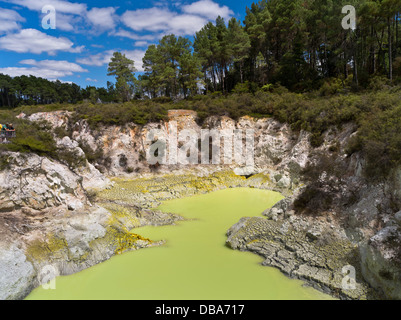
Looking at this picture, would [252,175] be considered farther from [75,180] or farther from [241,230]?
[75,180]

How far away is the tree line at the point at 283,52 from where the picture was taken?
25.2 m

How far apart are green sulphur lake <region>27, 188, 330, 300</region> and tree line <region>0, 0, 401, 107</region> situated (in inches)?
918

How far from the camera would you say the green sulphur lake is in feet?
24.5

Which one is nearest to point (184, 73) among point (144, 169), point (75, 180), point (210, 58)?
point (210, 58)

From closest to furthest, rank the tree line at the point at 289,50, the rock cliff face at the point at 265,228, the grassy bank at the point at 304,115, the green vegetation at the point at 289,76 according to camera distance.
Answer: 1. the rock cliff face at the point at 265,228
2. the grassy bank at the point at 304,115
3. the green vegetation at the point at 289,76
4. the tree line at the point at 289,50

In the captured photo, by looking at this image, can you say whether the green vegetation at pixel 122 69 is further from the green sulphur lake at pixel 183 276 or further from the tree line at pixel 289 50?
the green sulphur lake at pixel 183 276

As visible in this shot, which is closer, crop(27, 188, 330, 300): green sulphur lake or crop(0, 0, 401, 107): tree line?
crop(27, 188, 330, 300): green sulphur lake

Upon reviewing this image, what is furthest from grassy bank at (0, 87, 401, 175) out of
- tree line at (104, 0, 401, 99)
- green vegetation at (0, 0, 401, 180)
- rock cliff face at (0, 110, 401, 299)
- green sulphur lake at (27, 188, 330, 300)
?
green sulphur lake at (27, 188, 330, 300)

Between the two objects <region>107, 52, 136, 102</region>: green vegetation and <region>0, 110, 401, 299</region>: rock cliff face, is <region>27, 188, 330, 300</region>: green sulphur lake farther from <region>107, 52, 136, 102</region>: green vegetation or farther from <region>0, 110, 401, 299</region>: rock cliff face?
<region>107, 52, 136, 102</region>: green vegetation

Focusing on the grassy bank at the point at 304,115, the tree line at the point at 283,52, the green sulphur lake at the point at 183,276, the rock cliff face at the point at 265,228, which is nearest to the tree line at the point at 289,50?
the tree line at the point at 283,52

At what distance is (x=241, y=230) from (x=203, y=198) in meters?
7.68

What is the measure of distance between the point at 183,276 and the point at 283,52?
39026mm

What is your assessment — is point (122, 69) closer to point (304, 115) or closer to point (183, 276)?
point (304, 115)

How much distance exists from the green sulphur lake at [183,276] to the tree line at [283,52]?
23.3 m
